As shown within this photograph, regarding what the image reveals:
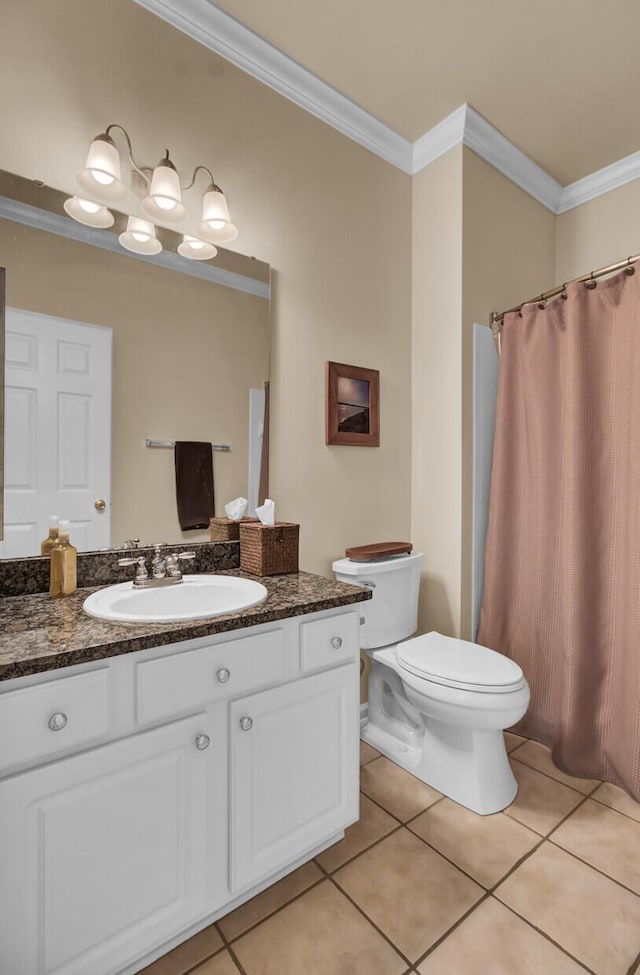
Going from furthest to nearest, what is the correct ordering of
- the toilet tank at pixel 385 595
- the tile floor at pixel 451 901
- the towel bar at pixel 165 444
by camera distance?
the toilet tank at pixel 385 595 → the towel bar at pixel 165 444 → the tile floor at pixel 451 901

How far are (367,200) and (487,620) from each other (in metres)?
1.97

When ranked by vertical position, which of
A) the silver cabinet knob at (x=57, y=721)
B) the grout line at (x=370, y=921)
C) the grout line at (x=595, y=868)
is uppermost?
the silver cabinet knob at (x=57, y=721)

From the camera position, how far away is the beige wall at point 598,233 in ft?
8.01

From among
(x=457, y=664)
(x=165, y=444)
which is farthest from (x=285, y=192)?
(x=457, y=664)

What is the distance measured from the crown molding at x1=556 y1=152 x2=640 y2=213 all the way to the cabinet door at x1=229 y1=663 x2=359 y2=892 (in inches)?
106

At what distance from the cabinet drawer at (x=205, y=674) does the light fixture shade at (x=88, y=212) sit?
127 centimetres

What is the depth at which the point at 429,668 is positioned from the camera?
170cm

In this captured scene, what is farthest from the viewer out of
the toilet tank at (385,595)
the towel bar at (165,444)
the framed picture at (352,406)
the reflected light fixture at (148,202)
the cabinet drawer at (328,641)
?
the framed picture at (352,406)

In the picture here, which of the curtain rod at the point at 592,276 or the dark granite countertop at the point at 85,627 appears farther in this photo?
the curtain rod at the point at 592,276

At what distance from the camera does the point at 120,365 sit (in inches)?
59.7

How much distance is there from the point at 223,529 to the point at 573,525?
135cm

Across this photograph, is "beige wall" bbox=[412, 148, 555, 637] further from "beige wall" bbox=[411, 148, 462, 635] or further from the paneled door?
the paneled door

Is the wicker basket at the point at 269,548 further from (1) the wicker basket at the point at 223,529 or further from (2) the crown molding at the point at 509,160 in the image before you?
(2) the crown molding at the point at 509,160

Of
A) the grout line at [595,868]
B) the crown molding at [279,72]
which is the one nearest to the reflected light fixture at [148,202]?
the crown molding at [279,72]
